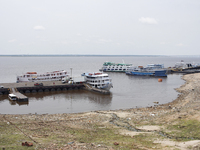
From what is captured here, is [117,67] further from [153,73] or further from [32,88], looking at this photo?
[32,88]

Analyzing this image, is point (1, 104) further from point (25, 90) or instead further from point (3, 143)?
point (3, 143)

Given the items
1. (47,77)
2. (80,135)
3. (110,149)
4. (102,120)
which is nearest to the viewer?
(110,149)

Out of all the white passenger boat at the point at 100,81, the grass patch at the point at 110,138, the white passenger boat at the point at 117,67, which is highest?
the white passenger boat at the point at 117,67

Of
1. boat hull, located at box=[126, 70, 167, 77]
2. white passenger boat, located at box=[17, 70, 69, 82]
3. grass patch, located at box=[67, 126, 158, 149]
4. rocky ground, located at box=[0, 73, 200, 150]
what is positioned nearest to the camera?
rocky ground, located at box=[0, 73, 200, 150]

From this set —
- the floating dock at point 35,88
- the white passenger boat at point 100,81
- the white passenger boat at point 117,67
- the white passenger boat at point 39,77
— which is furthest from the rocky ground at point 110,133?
the white passenger boat at point 117,67

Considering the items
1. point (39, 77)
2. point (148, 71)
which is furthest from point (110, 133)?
point (148, 71)

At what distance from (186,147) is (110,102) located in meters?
35.5

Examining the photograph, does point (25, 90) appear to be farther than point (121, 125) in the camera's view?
Yes

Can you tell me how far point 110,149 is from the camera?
19297 mm

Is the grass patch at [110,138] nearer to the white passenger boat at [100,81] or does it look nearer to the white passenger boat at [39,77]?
the white passenger boat at [100,81]

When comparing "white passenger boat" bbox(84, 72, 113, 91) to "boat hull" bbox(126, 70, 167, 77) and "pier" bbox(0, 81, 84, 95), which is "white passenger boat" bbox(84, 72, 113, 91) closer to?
"pier" bbox(0, 81, 84, 95)

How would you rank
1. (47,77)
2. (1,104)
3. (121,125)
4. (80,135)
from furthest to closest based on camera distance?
(47,77), (1,104), (121,125), (80,135)

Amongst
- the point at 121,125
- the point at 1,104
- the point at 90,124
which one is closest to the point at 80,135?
the point at 90,124

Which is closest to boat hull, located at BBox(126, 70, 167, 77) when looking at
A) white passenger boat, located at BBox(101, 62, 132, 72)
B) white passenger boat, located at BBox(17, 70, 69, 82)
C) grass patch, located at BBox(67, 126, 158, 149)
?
white passenger boat, located at BBox(101, 62, 132, 72)
